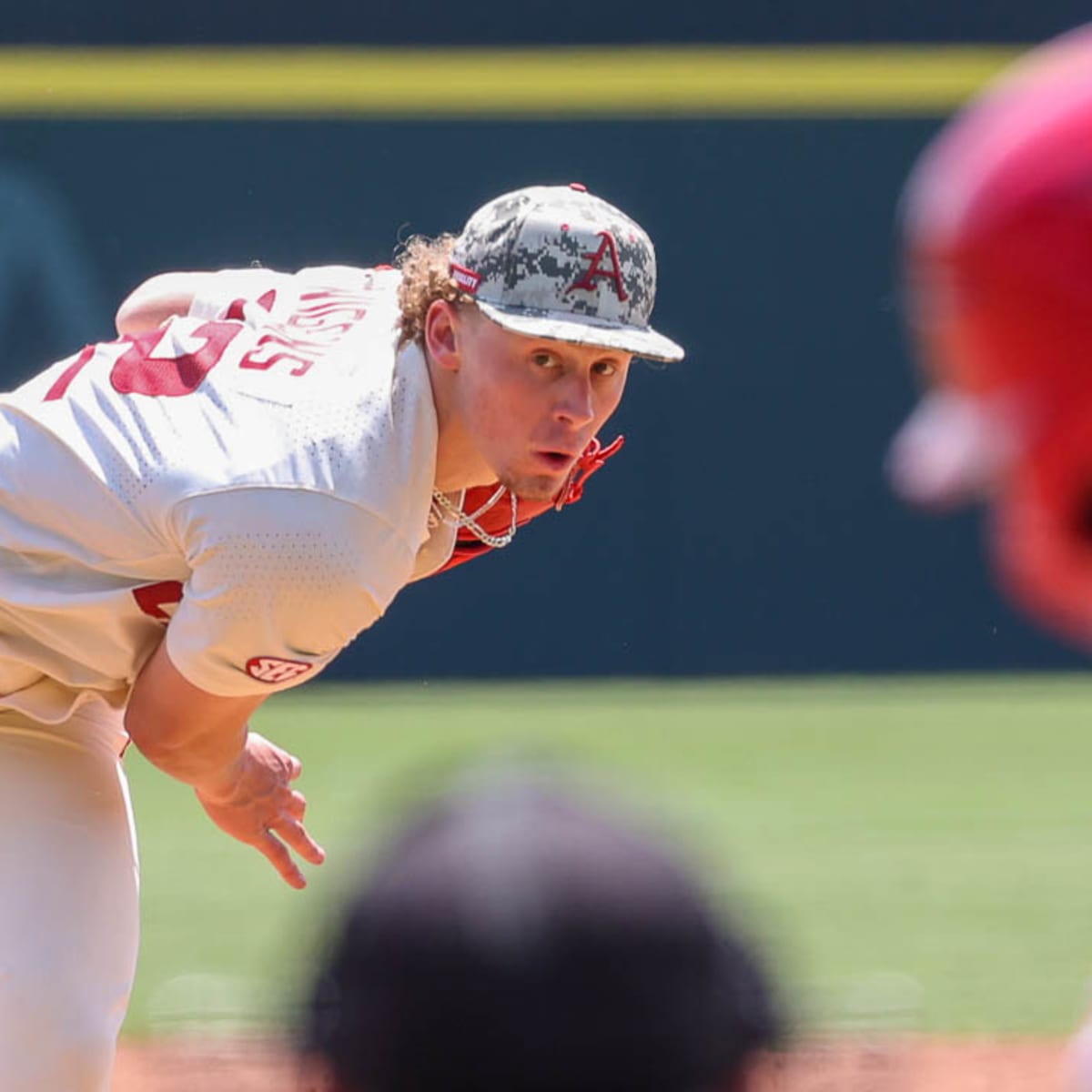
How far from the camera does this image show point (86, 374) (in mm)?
3385

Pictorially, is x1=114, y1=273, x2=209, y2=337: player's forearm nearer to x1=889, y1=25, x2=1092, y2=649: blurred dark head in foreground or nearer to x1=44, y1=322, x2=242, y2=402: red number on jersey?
x1=44, y1=322, x2=242, y2=402: red number on jersey

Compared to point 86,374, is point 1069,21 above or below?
below

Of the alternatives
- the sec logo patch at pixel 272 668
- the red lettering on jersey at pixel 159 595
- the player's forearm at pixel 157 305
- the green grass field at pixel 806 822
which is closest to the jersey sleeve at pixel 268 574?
the sec logo patch at pixel 272 668

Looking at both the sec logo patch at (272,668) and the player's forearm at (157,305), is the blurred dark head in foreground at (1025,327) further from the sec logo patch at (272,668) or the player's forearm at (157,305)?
the player's forearm at (157,305)

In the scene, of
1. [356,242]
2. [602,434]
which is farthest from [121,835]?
[356,242]

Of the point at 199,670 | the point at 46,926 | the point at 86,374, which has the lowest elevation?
the point at 46,926

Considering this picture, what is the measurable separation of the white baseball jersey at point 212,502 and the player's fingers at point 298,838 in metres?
0.35

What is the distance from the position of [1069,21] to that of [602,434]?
3381 millimetres

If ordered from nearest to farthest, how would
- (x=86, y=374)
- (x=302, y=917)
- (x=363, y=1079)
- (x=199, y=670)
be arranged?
(x=363, y=1079) → (x=199, y=670) → (x=86, y=374) → (x=302, y=917)

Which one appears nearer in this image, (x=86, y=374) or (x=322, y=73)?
(x=86, y=374)

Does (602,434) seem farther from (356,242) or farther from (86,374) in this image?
(86,374)

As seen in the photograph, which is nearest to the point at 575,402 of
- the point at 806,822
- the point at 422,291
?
the point at 422,291

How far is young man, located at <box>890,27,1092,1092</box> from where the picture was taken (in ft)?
3.63

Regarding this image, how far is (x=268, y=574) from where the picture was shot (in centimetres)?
304
